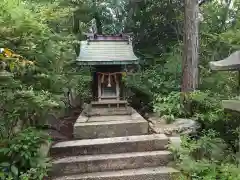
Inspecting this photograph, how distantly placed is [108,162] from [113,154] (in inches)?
12.9

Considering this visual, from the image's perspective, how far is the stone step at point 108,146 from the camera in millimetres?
5465

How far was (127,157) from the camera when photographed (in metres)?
5.20

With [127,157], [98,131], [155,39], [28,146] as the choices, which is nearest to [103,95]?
[98,131]

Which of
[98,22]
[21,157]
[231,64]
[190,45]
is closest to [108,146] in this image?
[21,157]

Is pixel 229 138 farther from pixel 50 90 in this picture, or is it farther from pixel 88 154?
pixel 50 90

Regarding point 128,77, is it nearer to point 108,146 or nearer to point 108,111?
point 108,111

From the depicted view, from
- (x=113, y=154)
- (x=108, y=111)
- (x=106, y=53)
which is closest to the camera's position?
(x=113, y=154)

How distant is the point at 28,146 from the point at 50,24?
348cm

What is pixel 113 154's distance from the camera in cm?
543

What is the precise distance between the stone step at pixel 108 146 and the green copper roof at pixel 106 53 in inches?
94.1

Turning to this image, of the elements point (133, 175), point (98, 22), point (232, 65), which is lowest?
point (133, 175)

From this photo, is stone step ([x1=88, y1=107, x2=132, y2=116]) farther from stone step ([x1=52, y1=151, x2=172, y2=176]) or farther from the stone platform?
stone step ([x1=52, y1=151, x2=172, y2=176])

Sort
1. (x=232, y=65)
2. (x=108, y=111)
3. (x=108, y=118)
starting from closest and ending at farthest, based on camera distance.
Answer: (x=232, y=65), (x=108, y=118), (x=108, y=111)

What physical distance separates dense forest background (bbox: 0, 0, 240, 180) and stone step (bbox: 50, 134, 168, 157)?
1.54 ft
